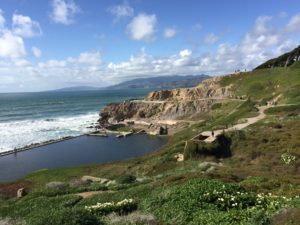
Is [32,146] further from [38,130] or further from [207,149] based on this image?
[207,149]

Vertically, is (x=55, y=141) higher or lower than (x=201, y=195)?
lower

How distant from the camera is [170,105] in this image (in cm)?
11856

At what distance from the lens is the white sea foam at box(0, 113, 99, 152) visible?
9688cm

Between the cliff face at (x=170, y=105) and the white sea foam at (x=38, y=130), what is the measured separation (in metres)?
10.5

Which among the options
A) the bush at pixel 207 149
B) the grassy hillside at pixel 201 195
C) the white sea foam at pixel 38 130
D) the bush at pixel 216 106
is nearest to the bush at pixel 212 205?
the grassy hillside at pixel 201 195

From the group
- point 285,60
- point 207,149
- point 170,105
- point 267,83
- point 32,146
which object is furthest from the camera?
point 285,60

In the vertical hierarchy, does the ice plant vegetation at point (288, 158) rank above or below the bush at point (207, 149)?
above

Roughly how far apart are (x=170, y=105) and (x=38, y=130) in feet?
136

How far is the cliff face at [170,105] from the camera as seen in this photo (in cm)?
11400

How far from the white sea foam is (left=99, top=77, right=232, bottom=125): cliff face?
34.5 ft

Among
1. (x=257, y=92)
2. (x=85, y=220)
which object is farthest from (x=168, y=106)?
(x=85, y=220)

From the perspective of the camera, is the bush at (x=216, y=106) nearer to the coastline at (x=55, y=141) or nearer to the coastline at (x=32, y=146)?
the coastline at (x=55, y=141)

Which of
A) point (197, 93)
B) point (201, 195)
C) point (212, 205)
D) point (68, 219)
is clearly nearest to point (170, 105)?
point (197, 93)

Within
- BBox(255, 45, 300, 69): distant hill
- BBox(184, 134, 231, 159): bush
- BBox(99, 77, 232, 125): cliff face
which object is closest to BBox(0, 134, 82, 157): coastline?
BBox(99, 77, 232, 125): cliff face
